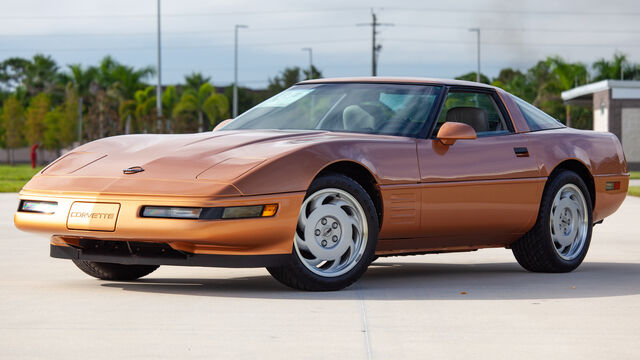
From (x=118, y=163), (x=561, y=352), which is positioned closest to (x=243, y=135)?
(x=118, y=163)

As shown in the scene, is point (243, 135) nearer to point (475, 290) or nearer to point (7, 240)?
point (475, 290)

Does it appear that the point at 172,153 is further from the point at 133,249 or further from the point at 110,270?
the point at 110,270

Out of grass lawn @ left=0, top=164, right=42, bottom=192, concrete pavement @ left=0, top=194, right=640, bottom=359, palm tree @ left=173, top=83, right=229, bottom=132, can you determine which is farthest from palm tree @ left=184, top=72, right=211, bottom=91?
concrete pavement @ left=0, top=194, right=640, bottom=359

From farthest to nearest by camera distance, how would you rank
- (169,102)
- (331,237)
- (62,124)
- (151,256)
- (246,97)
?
1. (246,97)
2. (62,124)
3. (169,102)
4. (331,237)
5. (151,256)

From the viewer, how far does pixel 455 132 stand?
23.7ft

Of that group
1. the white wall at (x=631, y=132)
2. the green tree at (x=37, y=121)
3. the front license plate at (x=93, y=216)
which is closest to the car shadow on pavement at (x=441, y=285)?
the front license plate at (x=93, y=216)

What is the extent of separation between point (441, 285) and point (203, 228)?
6.13 ft

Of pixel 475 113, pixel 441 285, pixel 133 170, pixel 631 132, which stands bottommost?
pixel 631 132

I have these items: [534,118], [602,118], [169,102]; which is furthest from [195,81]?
[534,118]

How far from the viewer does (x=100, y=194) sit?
20.9 feet

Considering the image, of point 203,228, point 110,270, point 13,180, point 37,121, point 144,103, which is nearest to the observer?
point 203,228

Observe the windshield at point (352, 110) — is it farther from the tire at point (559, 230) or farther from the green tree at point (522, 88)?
the green tree at point (522, 88)

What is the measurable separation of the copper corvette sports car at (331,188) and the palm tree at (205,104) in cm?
6792

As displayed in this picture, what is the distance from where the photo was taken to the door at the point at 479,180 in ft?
23.8
